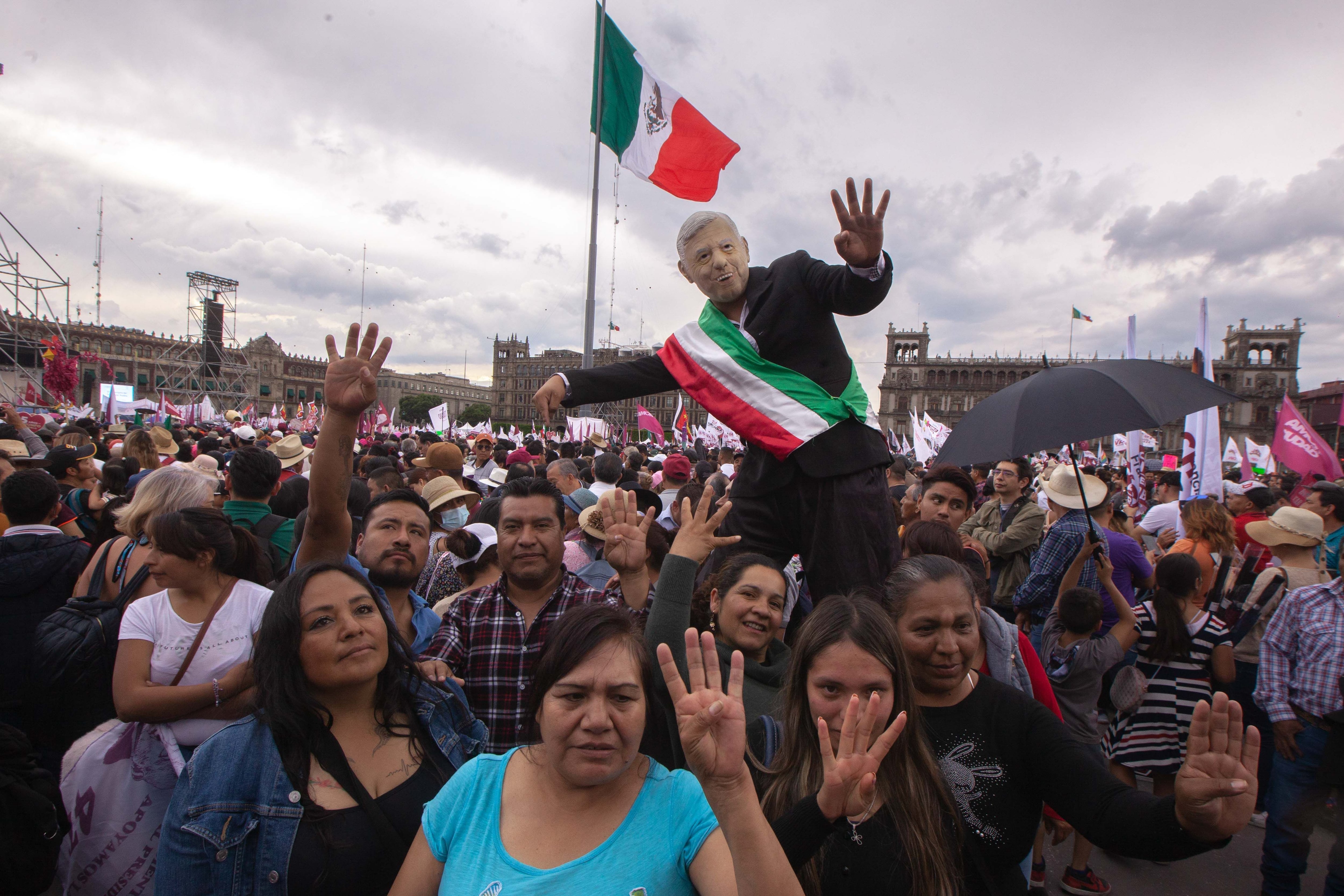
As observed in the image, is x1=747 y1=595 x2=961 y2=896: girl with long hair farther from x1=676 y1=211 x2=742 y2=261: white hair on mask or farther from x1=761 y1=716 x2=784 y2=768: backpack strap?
x1=676 y1=211 x2=742 y2=261: white hair on mask

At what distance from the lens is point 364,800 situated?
1817mm

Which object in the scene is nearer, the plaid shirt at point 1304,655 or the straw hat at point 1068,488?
the plaid shirt at point 1304,655

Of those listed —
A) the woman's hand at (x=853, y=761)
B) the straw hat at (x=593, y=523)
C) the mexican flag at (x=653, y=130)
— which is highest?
the mexican flag at (x=653, y=130)

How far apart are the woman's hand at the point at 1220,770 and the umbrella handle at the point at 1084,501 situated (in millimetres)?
1726

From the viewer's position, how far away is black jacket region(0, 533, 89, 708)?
9.79ft

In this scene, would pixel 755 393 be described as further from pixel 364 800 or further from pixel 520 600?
pixel 364 800

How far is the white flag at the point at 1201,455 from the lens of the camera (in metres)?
7.00

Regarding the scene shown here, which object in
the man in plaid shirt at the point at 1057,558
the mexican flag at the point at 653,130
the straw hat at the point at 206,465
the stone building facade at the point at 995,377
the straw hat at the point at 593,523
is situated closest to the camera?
the man in plaid shirt at the point at 1057,558

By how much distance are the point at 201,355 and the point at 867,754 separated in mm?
68474

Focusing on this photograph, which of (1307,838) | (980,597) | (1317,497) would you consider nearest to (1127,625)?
(1307,838)

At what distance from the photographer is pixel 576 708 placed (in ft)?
5.13

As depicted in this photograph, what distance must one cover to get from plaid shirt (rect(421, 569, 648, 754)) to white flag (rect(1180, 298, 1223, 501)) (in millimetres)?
6666

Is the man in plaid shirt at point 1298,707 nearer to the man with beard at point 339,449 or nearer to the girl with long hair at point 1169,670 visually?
the girl with long hair at point 1169,670

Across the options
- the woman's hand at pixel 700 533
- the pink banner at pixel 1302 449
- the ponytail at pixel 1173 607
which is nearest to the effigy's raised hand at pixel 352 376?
the woman's hand at pixel 700 533
